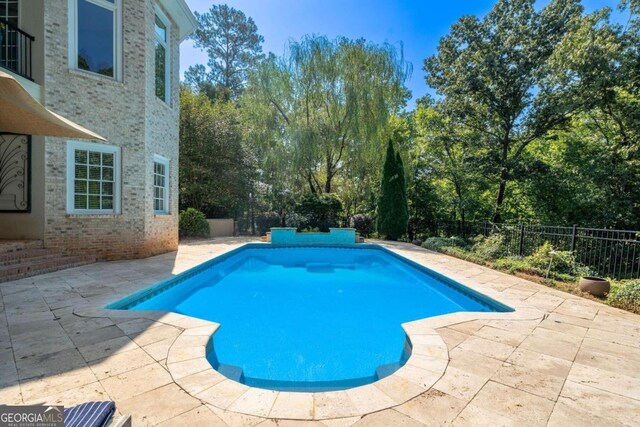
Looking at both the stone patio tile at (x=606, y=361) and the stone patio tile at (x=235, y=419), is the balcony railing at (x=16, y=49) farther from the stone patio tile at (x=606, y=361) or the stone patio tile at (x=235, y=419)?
the stone patio tile at (x=606, y=361)

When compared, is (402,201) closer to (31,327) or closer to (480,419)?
(480,419)

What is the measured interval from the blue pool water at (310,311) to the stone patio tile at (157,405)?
81cm

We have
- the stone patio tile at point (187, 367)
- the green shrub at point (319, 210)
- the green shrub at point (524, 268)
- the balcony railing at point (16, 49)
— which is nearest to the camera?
the stone patio tile at point (187, 367)

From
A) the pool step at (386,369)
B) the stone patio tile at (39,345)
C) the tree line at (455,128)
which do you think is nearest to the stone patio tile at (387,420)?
the pool step at (386,369)

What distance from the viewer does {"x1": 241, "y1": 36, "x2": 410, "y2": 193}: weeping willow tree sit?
1284cm

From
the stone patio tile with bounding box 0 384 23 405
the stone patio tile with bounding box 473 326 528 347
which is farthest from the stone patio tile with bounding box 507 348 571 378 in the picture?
the stone patio tile with bounding box 0 384 23 405

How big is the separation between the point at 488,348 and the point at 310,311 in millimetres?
2842

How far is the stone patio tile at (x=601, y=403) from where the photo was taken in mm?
2062

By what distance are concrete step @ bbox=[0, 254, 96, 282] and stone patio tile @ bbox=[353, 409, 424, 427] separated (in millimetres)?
6397

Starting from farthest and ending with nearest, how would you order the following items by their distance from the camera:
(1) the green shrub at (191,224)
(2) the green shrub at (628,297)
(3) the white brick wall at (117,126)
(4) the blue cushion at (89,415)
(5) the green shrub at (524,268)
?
(1) the green shrub at (191,224)
(3) the white brick wall at (117,126)
(5) the green shrub at (524,268)
(2) the green shrub at (628,297)
(4) the blue cushion at (89,415)

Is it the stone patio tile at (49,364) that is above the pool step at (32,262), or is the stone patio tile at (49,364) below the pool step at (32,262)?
below

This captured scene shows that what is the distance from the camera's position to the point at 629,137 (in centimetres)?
998

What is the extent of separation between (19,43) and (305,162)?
8.94m

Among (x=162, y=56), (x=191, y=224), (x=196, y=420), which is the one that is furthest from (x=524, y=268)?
(x=191, y=224)
